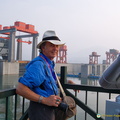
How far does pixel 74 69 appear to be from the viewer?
2862 inches

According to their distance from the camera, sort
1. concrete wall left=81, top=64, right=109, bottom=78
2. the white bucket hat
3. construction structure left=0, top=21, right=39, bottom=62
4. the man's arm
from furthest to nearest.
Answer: concrete wall left=81, top=64, right=109, bottom=78 → construction structure left=0, top=21, right=39, bottom=62 → the white bucket hat → the man's arm

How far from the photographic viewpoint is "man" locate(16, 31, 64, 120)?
136 cm

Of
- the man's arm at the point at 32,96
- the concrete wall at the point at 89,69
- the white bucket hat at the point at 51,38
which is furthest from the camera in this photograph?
the concrete wall at the point at 89,69

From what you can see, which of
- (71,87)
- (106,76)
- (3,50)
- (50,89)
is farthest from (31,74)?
(3,50)

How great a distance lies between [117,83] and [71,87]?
1.04m

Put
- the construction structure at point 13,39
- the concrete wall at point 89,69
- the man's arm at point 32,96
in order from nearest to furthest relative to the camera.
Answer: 1. the man's arm at point 32,96
2. the construction structure at point 13,39
3. the concrete wall at point 89,69

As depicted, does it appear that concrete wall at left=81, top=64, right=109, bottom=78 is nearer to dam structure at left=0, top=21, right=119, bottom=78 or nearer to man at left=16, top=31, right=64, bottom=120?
dam structure at left=0, top=21, right=119, bottom=78

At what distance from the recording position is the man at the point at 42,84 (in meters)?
1.36

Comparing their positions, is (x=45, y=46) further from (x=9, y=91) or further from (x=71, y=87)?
(x=71, y=87)

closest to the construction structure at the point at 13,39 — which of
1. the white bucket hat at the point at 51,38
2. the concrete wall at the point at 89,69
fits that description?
the concrete wall at the point at 89,69

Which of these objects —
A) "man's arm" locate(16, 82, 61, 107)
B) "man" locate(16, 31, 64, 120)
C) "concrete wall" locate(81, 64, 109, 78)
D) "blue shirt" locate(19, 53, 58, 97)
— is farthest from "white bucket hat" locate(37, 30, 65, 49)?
"concrete wall" locate(81, 64, 109, 78)

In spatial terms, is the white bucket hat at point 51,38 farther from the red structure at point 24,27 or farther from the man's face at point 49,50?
the red structure at point 24,27

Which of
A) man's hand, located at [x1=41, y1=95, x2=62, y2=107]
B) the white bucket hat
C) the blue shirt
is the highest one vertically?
the white bucket hat

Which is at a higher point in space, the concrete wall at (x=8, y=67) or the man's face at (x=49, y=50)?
the man's face at (x=49, y=50)
